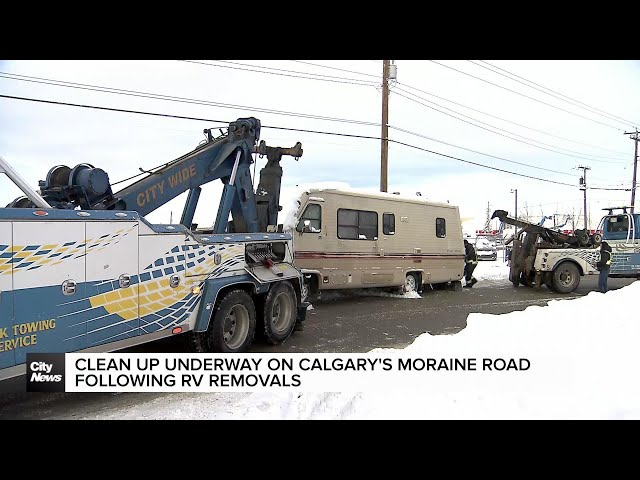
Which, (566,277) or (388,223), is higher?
(388,223)

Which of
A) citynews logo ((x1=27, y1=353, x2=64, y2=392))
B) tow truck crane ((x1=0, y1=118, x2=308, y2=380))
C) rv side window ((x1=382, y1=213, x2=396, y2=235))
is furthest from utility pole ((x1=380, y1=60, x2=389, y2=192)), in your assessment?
citynews logo ((x1=27, y1=353, x2=64, y2=392))

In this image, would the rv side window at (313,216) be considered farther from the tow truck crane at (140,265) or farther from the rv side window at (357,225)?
the tow truck crane at (140,265)

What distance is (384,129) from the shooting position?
62.6 feet

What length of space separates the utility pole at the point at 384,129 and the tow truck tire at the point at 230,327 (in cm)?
1193

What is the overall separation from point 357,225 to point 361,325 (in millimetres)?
3629

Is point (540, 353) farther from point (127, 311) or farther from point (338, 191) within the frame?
point (338, 191)

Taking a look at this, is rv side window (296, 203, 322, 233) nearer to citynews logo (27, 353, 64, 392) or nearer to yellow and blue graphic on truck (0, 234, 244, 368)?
yellow and blue graphic on truck (0, 234, 244, 368)

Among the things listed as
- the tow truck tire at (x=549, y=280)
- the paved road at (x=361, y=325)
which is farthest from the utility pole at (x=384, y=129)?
the tow truck tire at (x=549, y=280)

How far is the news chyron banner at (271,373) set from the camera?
15.5 ft

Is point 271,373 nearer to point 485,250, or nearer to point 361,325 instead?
point 361,325

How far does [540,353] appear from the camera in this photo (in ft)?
16.8

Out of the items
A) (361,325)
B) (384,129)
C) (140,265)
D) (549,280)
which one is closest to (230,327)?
(140,265)

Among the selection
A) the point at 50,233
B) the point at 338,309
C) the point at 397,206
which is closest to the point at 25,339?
the point at 50,233

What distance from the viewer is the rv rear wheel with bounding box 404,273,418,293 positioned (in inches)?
575
